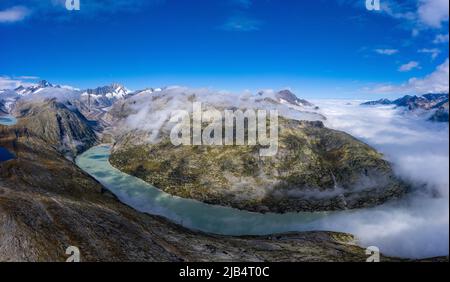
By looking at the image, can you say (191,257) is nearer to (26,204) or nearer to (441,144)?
(26,204)

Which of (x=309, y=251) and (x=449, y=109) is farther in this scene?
(x=309, y=251)

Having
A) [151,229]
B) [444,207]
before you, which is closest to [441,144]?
[444,207]

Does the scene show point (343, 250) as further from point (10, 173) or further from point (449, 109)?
point (10, 173)
